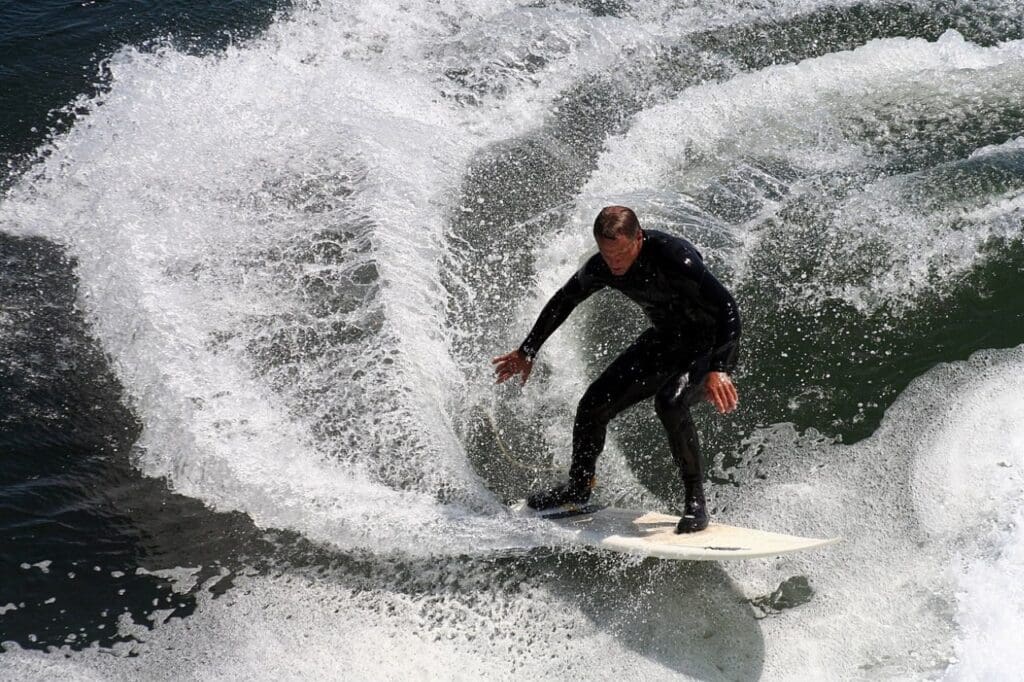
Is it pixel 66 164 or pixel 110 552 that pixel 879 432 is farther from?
pixel 66 164

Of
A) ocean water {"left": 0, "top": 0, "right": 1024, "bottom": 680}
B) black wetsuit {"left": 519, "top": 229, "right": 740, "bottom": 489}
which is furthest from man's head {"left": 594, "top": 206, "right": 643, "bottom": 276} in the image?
ocean water {"left": 0, "top": 0, "right": 1024, "bottom": 680}

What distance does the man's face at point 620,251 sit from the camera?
4188 millimetres

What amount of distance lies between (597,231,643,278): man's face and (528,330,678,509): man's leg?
2.16ft

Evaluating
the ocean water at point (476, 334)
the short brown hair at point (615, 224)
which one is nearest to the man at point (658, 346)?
the short brown hair at point (615, 224)

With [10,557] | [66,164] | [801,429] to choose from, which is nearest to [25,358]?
[10,557]

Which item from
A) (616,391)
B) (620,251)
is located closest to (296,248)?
(616,391)

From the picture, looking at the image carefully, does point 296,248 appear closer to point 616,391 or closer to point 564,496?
point 564,496

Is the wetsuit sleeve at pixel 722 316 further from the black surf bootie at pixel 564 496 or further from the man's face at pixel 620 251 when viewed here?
the black surf bootie at pixel 564 496

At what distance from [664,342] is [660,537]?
1.04 m

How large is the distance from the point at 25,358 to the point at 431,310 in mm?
2876

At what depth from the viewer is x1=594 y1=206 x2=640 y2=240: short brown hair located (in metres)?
4.16

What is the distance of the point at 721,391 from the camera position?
4316 millimetres

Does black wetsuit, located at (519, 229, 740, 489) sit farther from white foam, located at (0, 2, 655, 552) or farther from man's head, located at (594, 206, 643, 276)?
white foam, located at (0, 2, 655, 552)

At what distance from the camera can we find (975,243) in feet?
22.9
